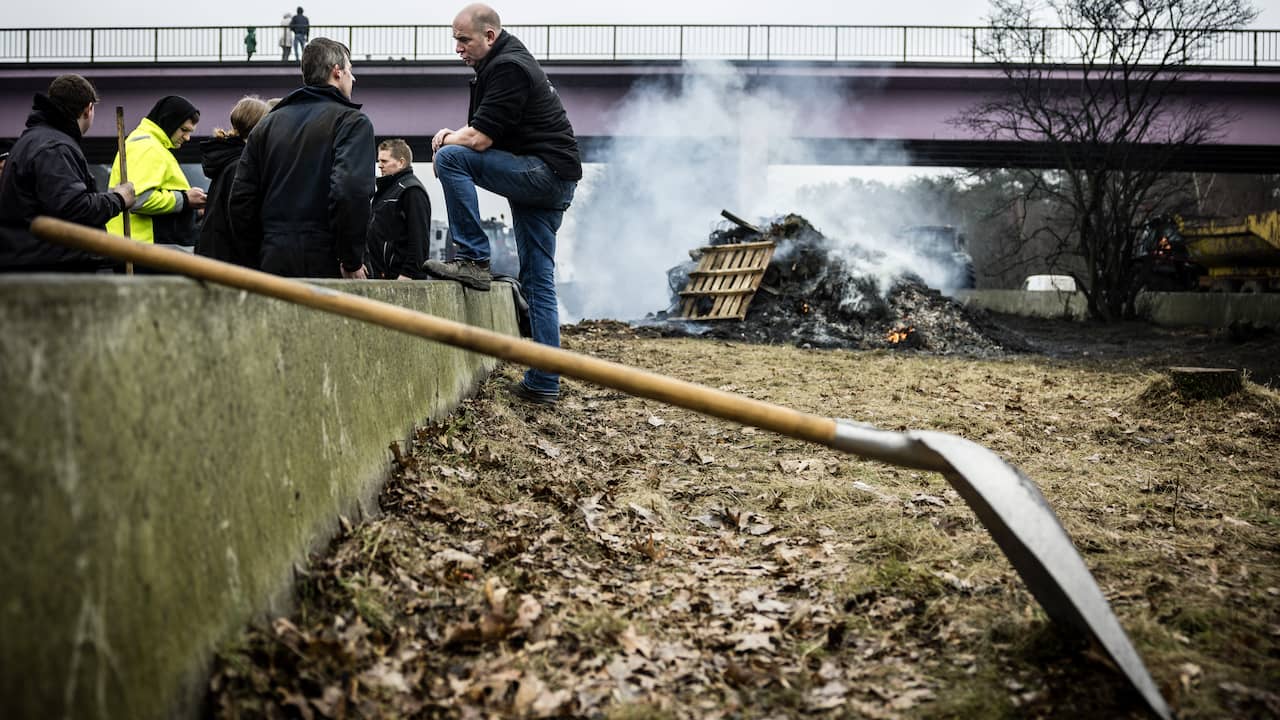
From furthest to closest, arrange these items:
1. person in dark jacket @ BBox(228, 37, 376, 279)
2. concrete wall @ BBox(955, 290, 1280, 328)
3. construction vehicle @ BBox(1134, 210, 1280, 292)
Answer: construction vehicle @ BBox(1134, 210, 1280, 292)
concrete wall @ BBox(955, 290, 1280, 328)
person in dark jacket @ BBox(228, 37, 376, 279)

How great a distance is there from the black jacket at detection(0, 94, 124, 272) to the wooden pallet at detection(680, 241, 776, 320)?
11604mm

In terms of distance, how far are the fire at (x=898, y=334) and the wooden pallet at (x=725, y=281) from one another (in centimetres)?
247

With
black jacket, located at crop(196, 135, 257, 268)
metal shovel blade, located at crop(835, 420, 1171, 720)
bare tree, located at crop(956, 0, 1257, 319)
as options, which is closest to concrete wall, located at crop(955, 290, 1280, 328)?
bare tree, located at crop(956, 0, 1257, 319)

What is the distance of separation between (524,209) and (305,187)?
53.3 inches

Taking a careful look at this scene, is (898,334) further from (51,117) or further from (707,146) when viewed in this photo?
(51,117)

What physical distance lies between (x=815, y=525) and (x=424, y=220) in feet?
13.0

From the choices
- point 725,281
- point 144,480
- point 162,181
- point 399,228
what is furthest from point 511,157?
point 725,281

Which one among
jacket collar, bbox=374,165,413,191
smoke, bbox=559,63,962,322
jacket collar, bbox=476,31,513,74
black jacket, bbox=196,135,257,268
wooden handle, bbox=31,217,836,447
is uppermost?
smoke, bbox=559,63,962,322

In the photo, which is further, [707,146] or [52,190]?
[707,146]

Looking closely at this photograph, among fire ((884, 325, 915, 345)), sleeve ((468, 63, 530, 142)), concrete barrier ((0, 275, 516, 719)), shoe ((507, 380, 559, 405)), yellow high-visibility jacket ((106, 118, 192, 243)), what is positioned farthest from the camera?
fire ((884, 325, 915, 345))

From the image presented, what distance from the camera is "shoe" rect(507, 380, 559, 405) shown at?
19.1 ft

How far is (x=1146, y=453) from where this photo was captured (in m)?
5.60

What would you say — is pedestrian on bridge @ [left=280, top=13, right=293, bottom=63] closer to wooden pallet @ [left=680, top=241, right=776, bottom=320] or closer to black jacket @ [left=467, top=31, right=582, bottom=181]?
wooden pallet @ [left=680, top=241, right=776, bottom=320]

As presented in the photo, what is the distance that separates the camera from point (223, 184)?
209 inches
